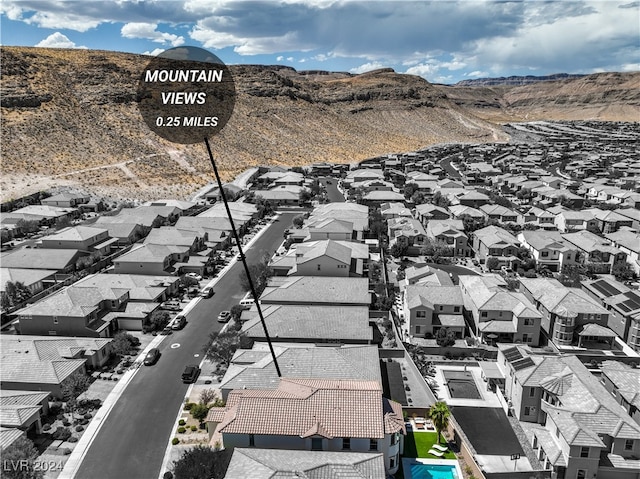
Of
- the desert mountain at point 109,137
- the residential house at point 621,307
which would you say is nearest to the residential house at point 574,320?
the residential house at point 621,307

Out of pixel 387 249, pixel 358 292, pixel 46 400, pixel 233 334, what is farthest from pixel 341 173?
pixel 46 400

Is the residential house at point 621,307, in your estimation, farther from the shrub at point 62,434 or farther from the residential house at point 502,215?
the shrub at point 62,434

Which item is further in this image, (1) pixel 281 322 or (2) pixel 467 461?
(1) pixel 281 322

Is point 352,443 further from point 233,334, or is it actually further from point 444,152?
point 444,152

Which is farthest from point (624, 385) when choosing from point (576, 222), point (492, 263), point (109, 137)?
point (109, 137)

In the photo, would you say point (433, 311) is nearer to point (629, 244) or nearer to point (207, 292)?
point (207, 292)

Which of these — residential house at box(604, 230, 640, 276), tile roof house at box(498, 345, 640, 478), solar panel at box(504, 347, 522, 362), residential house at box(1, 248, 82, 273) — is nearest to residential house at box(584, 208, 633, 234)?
residential house at box(604, 230, 640, 276)
